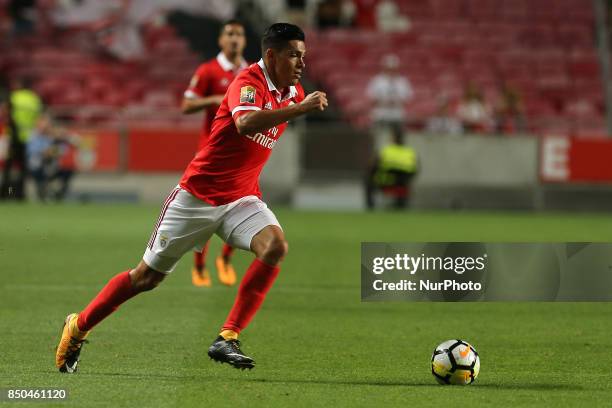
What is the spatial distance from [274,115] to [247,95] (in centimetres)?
27

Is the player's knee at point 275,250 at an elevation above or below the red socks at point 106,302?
above

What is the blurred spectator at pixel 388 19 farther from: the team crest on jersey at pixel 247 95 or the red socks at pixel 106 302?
the red socks at pixel 106 302

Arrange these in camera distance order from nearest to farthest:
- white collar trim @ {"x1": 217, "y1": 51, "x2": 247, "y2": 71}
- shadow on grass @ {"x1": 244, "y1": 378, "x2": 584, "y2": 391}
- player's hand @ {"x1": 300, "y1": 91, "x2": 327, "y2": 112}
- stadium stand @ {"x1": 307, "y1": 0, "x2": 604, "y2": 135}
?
player's hand @ {"x1": 300, "y1": 91, "x2": 327, "y2": 112} < shadow on grass @ {"x1": 244, "y1": 378, "x2": 584, "y2": 391} < white collar trim @ {"x1": 217, "y1": 51, "x2": 247, "y2": 71} < stadium stand @ {"x1": 307, "y1": 0, "x2": 604, "y2": 135}

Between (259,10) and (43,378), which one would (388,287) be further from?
(259,10)

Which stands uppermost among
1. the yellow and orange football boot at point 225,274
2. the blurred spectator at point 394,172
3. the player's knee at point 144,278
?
the player's knee at point 144,278

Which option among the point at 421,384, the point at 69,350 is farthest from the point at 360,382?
the point at 69,350

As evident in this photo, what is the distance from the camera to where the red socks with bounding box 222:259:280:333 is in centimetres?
690

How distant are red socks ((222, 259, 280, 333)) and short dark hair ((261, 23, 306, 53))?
117 centimetres

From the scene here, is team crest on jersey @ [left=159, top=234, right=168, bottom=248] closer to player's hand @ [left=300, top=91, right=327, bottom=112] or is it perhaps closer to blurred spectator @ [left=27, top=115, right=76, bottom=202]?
player's hand @ [left=300, top=91, right=327, bottom=112]

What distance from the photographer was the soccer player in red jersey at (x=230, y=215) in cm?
684

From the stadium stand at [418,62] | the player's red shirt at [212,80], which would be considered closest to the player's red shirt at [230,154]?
the player's red shirt at [212,80]

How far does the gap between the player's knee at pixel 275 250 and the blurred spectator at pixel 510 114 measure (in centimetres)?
1698

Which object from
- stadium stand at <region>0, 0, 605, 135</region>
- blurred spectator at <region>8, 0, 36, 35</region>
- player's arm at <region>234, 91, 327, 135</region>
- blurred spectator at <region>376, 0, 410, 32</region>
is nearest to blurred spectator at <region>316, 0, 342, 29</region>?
stadium stand at <region>0, 0, 605, 135</region>

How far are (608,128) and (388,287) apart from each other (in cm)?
1732
